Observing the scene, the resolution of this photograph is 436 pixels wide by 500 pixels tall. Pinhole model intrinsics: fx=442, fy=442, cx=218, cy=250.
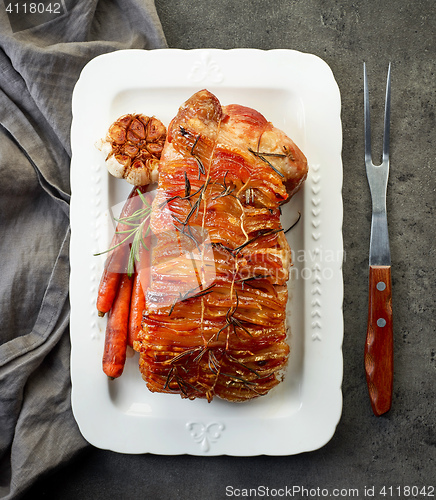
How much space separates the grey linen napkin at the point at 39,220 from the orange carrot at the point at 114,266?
0.26 metres

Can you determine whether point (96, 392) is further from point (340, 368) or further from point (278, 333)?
point (340, 368)

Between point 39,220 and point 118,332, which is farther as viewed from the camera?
point 39,220

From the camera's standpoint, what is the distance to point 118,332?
1.96m

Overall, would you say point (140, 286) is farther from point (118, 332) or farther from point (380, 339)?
point (380, 339)

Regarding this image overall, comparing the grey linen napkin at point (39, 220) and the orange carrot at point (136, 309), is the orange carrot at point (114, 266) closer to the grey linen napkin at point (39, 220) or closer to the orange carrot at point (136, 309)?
the orange carrot at point (136, 309)

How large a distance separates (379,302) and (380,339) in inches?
6.7

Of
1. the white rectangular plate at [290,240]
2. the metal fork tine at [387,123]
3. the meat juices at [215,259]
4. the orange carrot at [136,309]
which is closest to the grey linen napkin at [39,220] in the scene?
the white rectangular plate at [290,240]

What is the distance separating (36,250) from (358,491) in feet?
6.23

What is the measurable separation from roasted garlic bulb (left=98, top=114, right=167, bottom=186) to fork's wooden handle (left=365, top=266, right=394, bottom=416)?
1.10 m

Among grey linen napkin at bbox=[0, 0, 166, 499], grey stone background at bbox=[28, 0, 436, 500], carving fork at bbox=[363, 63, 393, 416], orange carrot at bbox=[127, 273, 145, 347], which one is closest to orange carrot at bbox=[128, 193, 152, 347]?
orange carrot at bbox=[127, 273, 145, 347]

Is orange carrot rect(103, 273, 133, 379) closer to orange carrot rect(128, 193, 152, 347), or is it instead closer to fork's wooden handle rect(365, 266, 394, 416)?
orange carrot rect(128, 193, 152, 347)

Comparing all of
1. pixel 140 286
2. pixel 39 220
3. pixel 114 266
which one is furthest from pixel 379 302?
pixel 39 220

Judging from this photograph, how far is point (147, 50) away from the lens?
2.09 metres

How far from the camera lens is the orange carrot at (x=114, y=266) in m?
1.94
